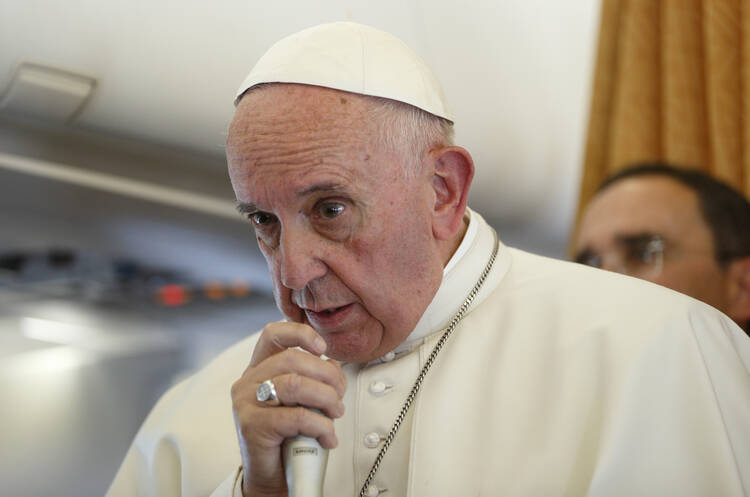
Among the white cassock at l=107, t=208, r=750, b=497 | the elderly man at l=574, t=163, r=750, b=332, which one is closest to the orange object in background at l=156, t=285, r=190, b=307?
the white cassock at l=107, t=208, r=750, b=497

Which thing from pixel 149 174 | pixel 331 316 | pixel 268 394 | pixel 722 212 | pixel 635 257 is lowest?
pixel 268 394

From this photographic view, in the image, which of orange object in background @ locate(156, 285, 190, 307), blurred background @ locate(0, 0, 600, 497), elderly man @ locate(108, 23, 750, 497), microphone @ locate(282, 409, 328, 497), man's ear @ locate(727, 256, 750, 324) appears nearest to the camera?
Answer: microphone @ locate(282, 409, 328, 497)

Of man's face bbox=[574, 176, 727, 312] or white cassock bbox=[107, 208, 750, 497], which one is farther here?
man's face bbox=[574, 176, 727, 312]

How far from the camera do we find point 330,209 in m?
1.38

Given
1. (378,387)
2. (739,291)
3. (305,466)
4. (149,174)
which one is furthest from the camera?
(739,291)

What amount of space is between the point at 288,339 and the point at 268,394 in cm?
9

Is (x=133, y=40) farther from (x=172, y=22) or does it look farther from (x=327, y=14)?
(x=327, y=14)

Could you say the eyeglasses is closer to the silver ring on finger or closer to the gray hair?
the gray hair

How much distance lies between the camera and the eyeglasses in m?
2.54

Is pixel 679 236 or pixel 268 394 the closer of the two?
pixel 268 394

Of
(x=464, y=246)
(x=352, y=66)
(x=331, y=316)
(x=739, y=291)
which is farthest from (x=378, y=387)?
(x=739, y=291)

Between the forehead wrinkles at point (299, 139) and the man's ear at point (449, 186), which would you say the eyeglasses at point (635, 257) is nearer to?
the man's ear at point (449, 186)

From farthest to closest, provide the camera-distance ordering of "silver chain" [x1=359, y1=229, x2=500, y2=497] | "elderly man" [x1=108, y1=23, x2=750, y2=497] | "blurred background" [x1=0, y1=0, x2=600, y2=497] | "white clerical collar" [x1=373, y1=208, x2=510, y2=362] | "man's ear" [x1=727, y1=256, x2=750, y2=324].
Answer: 1. "man's ear" [x1=727, y1=256, x2=750, y2=324]
2. "blurred background" [x1=0, y1=0, x2=600, y2=497]
3. "white clerical collar" [x1=373, y1=208, x2=510, y2=362]
4. "silver chain" [x1=359, y1=229, x2=500, y2=497]
5. "elderly man" [x1=108, y1=23, x2=750, y2=497]

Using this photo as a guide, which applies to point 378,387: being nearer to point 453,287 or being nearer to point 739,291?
point 453,287
